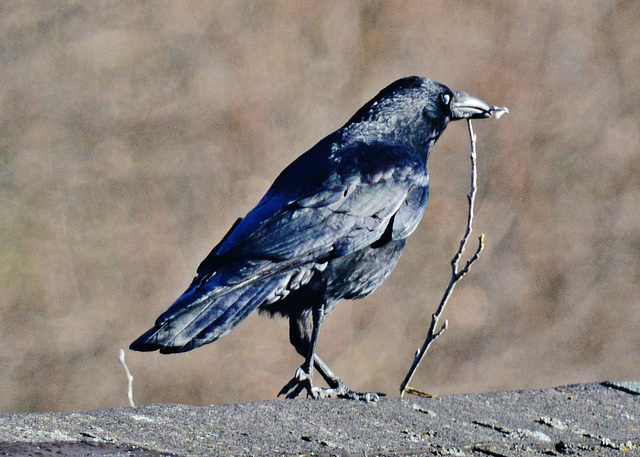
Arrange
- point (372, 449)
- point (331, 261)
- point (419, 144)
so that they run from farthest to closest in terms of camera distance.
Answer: point (419, 144) < point (331, 261) < point (372, 449)

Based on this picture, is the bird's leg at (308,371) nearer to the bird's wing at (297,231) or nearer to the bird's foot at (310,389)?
the bird's foot at (310,389)

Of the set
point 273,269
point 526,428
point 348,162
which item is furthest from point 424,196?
point 526,428

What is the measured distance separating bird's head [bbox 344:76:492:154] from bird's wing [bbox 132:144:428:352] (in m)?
0.14

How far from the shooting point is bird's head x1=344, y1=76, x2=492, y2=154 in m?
2.51

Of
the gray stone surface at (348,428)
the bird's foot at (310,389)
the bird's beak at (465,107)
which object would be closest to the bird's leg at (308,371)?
the bird's foot at (310,389)

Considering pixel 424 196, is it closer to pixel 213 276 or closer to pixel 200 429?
pixel 213 276

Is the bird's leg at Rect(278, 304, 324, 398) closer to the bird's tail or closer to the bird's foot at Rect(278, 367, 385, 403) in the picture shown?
the bird's foot at Rect(278, 367, 385, 403)

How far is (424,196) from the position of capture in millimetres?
2361

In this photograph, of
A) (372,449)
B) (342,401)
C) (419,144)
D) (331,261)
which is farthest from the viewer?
(419,144)

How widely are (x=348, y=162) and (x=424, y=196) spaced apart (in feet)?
0.74

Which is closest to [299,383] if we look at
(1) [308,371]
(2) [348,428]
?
(1) [308,371]

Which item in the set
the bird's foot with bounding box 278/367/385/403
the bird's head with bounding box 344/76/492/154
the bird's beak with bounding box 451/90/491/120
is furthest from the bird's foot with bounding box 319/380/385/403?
the bird's beak with bounding box 451/90/491/120

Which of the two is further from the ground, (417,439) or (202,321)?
(202,321)

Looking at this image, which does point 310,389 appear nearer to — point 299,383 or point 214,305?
point 299,383
